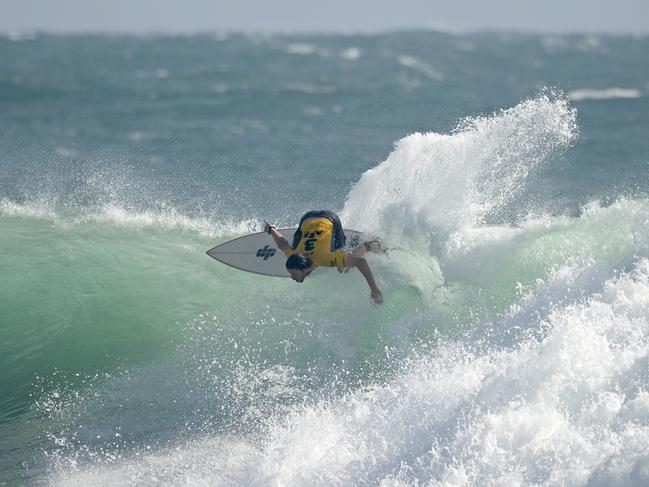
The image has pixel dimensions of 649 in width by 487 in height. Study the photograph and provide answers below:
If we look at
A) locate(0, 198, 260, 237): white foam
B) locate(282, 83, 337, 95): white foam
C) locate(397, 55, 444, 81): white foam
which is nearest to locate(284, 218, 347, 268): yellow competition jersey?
locate(0, 198, 260, 237): white foam

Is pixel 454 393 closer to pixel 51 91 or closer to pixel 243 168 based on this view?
pixel 243 168

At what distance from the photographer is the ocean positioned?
7.50m

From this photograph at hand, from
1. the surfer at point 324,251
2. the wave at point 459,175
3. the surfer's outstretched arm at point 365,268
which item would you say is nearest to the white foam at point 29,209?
the wave at point 459,175

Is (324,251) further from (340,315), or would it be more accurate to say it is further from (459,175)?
(459,175)

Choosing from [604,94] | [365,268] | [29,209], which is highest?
[604,94]

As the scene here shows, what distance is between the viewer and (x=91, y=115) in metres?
25.0

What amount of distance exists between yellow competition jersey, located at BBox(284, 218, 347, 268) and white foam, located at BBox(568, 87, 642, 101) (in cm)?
1916

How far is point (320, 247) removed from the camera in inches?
405

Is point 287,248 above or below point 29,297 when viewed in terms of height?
above

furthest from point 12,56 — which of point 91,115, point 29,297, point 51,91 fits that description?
point 29,297

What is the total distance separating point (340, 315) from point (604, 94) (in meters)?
20.5

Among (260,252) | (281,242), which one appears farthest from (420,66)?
(281,242)

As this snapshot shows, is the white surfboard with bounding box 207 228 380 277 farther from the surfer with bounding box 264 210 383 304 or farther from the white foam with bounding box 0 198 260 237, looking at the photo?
the white foam with bounding box 0 198 260 237

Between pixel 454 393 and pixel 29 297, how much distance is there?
6522mm
